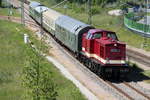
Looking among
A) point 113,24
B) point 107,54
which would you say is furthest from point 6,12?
point 107,54

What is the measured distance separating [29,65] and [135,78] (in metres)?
15.9

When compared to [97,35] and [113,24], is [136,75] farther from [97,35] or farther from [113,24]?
[113,24]

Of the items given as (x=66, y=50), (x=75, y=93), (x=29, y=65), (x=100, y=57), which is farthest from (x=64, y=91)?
(x=66, y=50)

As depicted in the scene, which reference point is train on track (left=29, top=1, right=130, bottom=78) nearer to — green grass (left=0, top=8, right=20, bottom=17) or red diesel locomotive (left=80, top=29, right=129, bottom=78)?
red diesel locomotive (left=80, top=29, right=129, bottom=78)

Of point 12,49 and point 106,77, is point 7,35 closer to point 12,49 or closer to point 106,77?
point 12,49

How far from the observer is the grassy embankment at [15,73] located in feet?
81.6

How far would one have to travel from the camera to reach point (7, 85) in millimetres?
28234

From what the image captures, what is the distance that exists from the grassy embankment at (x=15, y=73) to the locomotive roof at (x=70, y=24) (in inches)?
162

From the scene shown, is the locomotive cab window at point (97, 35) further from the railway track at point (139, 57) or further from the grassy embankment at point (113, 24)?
the grassy embankment at point (113, 24)

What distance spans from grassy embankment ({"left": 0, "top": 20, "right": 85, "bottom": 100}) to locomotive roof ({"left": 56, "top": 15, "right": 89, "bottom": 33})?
411 centimetres

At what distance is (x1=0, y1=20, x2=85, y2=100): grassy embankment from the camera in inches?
980

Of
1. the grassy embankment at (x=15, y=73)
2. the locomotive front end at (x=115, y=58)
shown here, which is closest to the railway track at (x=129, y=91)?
the locomotive front end at (x=115, y=58)

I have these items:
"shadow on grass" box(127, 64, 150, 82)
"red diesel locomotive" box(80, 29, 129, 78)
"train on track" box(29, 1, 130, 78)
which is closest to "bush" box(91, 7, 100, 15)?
"train on track" box(29, 1, 130, 78)

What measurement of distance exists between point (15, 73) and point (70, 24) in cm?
1206
